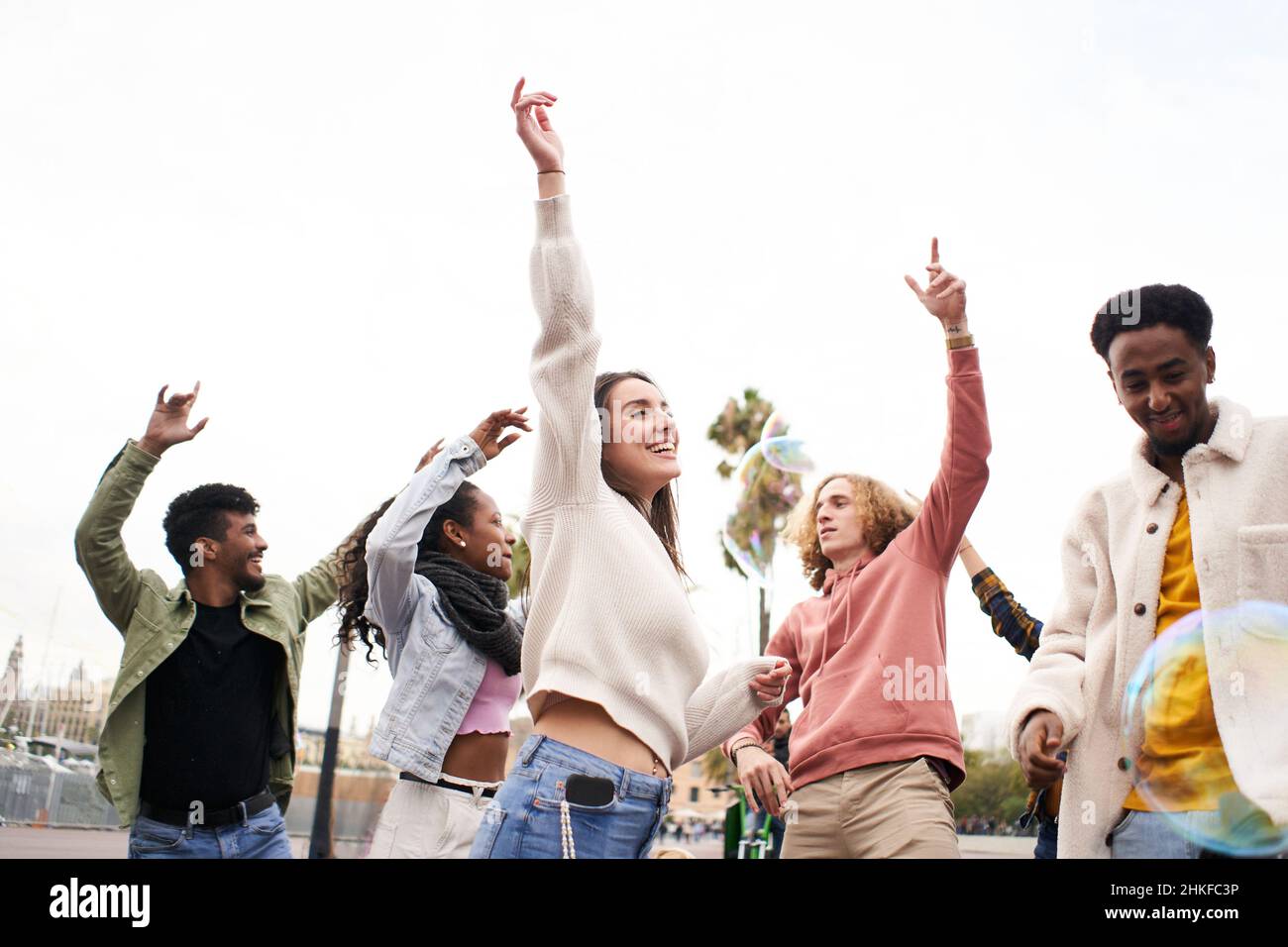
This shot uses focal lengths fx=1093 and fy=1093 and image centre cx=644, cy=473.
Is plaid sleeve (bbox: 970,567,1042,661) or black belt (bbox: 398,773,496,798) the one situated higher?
plaid sleeve (bbox: 970,567,1042,661)

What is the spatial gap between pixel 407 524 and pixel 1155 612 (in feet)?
7.68

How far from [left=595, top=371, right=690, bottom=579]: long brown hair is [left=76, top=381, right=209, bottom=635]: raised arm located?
2086 millimetres

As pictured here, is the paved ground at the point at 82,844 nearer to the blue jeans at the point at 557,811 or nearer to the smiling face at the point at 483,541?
the smiling face at the point at 483,541

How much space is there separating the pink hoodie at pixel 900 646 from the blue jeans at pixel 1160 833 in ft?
2.49

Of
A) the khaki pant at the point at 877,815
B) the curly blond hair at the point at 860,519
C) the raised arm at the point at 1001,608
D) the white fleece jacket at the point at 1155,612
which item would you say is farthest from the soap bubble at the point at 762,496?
the white fleece jacket at the point at 1155,612

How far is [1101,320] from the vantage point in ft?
9.85

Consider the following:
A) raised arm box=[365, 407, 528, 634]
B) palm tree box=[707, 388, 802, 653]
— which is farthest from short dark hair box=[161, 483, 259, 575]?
palm tree box=[707, 388, 802, 653]

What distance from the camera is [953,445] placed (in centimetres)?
351

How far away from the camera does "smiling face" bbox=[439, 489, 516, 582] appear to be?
4.35 meters

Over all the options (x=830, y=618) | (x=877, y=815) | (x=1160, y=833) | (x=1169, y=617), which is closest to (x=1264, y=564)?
(x=1169, y=617)

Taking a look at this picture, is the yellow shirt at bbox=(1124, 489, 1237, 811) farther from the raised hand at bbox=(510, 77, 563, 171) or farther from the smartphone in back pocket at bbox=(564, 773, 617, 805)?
the raised hand at bbox=(510, 77, 563, 171)

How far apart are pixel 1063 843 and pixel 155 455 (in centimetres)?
349
